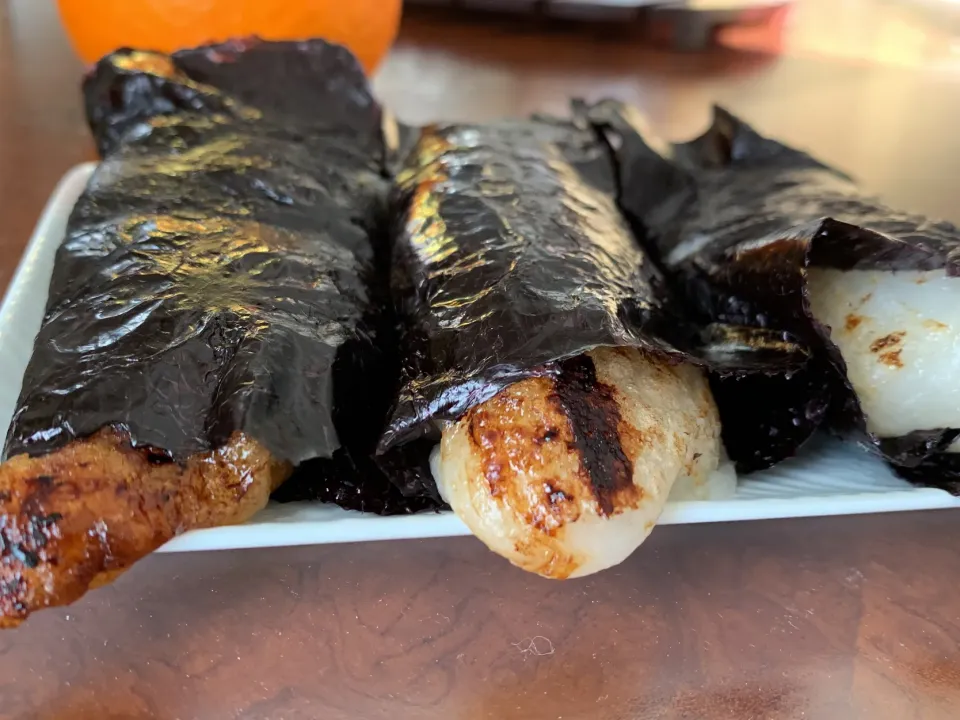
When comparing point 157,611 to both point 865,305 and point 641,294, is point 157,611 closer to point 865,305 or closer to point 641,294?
point 641,294

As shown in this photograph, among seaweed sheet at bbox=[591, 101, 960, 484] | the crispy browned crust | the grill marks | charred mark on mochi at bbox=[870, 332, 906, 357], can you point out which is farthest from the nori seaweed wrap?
charred mark on mochi at bbox=[870, 332, 906, 357]

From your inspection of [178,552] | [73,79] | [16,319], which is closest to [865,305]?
[178,552]

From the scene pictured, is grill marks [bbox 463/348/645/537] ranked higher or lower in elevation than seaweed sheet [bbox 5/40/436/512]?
lower

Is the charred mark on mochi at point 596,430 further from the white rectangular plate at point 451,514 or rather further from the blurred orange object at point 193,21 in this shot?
the blurred orange object at point 193,21

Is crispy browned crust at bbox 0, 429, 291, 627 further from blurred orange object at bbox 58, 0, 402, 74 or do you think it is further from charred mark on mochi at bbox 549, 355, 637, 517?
blurred orange object at bbox 58, 0, 402, 74

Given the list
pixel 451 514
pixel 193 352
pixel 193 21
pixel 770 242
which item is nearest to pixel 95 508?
pixel 193 352

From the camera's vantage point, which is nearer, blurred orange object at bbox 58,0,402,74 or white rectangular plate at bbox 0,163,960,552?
white rectangular plate at bbox 0,163,960,552

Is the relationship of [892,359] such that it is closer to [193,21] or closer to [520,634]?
[520,634]
